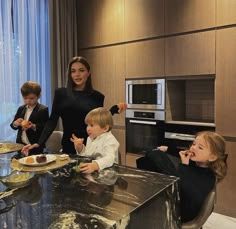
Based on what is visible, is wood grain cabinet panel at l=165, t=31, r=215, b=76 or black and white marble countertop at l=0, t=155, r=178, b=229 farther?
wood grain cabinet panel at l=165, t=31, r=215, b=76

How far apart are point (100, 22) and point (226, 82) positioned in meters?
1.82

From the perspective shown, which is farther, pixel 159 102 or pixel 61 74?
pixel 61 74

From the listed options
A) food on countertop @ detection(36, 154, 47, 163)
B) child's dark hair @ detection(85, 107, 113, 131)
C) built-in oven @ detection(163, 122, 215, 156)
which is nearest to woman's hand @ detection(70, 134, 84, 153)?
child's dark hair @ detection(85, 107, 113, 131)

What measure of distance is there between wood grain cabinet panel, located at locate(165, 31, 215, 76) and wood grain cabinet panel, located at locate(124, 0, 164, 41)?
0.23 metres

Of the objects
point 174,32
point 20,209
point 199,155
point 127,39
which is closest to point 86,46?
point 127,39

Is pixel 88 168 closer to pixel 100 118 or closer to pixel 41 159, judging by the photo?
pixel 41 159

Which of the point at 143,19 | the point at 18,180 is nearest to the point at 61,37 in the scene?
the point at 143,19

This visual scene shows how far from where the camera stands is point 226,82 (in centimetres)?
249

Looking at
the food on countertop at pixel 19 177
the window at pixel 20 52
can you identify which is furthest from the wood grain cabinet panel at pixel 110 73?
the food on countertop at pixel 19 177

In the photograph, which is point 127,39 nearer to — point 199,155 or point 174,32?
point 174,32

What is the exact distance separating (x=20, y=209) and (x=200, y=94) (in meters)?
2.60

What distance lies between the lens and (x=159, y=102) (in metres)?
2.96

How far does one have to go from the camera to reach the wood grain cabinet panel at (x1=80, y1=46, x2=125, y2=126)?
3.32 metres

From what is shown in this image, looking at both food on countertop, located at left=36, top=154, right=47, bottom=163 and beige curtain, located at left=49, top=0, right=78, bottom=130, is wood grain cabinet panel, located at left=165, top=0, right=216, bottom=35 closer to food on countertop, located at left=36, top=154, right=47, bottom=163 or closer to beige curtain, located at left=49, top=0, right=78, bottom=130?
beige curtain, located at left=49, top=0, right=78, bottom=130
